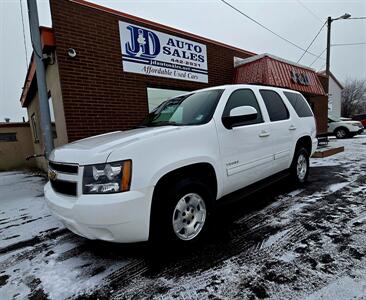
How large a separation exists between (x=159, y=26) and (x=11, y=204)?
19.1 ft

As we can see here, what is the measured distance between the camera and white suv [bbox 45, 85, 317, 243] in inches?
84.2

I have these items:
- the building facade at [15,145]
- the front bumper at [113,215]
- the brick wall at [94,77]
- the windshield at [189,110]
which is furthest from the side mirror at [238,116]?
the building facade at [15,145]

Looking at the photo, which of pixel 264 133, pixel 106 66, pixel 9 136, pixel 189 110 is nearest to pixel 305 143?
pixel 264 133

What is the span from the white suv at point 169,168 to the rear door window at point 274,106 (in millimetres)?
74

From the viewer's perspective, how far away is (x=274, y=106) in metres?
4.07

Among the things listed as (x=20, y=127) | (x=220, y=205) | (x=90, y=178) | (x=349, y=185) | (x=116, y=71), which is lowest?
(x=349, y=185)

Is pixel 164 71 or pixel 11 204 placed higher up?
pixel 164 71

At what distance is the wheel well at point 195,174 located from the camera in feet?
7.88

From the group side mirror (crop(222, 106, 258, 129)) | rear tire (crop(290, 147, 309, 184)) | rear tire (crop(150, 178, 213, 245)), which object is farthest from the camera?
rear tire (crop(290, 147, 309, 184))

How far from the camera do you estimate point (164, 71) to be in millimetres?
6812

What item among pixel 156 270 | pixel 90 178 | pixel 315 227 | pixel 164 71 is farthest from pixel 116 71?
pixel 315 227

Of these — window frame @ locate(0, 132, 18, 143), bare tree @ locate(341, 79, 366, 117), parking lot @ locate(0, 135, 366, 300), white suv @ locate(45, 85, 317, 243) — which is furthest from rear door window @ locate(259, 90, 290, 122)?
bare tree @ locate(341, 79, 366, 117)

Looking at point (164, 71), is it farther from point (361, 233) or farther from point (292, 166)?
point (361, 233)

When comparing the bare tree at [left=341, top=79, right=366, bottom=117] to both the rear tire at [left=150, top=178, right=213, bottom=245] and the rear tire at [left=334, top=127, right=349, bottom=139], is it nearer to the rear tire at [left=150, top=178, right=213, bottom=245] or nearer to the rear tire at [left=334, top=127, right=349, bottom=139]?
the rear tire at [left=334, top=127, right=349, bottom=139]
